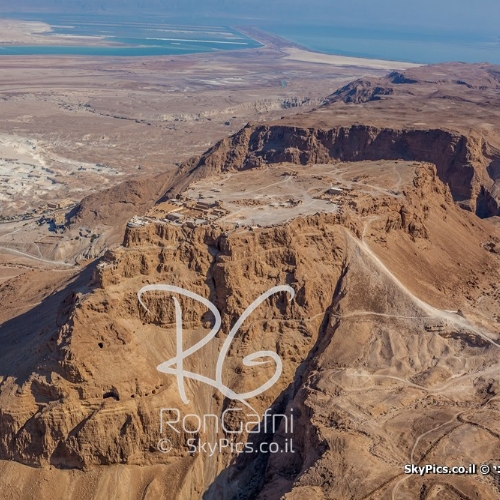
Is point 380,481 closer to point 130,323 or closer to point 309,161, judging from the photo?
point 130,323

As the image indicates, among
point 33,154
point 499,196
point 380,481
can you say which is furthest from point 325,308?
point 33,154
